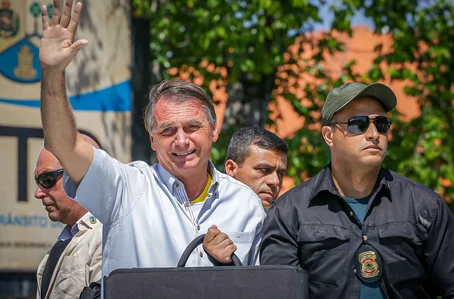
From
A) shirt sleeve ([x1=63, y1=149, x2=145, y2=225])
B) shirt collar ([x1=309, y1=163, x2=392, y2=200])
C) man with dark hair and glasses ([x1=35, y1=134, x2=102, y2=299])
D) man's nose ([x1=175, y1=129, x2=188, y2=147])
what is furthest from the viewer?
man with dark hair and glasses ([x1=35, y1=134, x2=102, y2=299])

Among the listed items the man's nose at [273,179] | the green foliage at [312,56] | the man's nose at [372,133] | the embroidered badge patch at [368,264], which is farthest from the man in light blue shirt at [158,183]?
the green foliage at [312,56]

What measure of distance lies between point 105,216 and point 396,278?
1.14 metres

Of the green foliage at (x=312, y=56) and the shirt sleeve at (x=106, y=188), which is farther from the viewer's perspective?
the green foliage at (x=312, y=56)

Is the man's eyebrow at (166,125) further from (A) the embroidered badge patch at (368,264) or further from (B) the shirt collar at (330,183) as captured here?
(A) the embroidered badge patch at (368,264)

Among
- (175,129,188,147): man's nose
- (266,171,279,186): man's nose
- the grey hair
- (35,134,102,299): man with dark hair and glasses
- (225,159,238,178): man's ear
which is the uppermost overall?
the grey hair

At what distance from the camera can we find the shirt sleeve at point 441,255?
332cm

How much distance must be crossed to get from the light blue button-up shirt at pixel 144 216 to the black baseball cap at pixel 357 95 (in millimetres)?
643

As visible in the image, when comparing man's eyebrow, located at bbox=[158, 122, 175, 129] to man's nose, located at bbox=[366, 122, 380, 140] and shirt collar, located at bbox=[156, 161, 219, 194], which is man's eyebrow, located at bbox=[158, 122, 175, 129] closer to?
shirt collar, located at bbox=[156, 161, 219, 194]

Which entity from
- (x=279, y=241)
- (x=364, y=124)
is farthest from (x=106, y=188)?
(x=364, y=124)

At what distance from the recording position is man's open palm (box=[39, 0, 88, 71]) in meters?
2.88

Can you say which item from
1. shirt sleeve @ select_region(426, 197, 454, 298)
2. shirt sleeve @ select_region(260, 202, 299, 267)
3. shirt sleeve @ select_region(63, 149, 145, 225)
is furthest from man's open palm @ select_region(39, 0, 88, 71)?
shirt sleeve @ select_region(426, 197, 454, 298)

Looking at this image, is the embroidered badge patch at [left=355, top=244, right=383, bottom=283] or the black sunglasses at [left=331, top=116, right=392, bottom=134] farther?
the black sunglasses at [left=331, top=116, right=392, bottom=134]

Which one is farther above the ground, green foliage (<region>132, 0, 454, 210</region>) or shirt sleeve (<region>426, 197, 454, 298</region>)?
green foliage (<region>132, 0, 454, 210</region>)

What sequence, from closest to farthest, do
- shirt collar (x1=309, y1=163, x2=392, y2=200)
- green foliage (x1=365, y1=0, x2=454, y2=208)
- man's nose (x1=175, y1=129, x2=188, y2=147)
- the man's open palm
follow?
the man's open palm
man's nose (x1=175, y1=129, x2=188, y2=147)
shirt collar (x1=309, y1=163, x2=392, y2=200)
green foliage (x1=365, y1=0, x2=454, y2=208)
